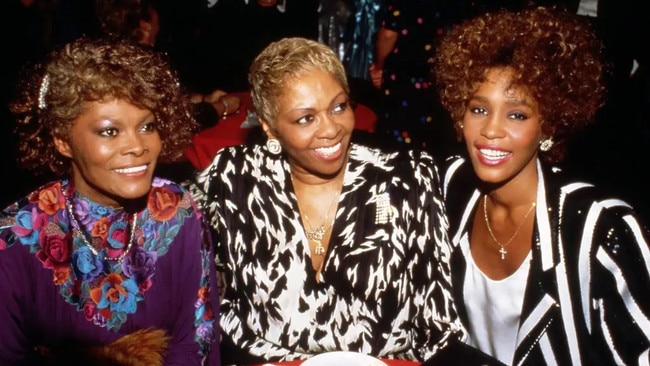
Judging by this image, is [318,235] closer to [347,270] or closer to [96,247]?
[347,270]

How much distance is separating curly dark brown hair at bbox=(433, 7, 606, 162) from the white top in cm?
59

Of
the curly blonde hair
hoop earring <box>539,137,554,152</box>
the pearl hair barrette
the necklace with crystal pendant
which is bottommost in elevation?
the necklace with crystal pendant

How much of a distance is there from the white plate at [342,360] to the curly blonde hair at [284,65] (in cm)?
107

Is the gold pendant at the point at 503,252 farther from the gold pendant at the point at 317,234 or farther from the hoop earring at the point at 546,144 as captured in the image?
the gold pendant at the point at 317,234

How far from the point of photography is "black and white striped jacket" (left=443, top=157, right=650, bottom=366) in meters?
2.02

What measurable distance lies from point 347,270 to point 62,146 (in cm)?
124

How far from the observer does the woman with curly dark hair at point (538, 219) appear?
2082 mm

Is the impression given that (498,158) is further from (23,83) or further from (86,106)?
(23,83)

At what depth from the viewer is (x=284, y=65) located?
7.77ft

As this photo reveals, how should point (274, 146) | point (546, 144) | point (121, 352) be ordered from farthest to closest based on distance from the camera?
point (274, 146) < point (546, 144) < point (121, 352)

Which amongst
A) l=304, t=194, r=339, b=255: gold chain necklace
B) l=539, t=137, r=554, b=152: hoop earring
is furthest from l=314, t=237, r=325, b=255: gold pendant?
l=539, t=137, r=554, b=152: hoop earring

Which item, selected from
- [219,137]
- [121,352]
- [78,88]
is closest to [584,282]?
[121,352]

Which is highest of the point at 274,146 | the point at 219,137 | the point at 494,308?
the point at 274,146

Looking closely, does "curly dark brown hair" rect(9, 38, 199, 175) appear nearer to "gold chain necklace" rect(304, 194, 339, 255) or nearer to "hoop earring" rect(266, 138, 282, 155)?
"hoop earring" rect(266, 138, 282, 155)
